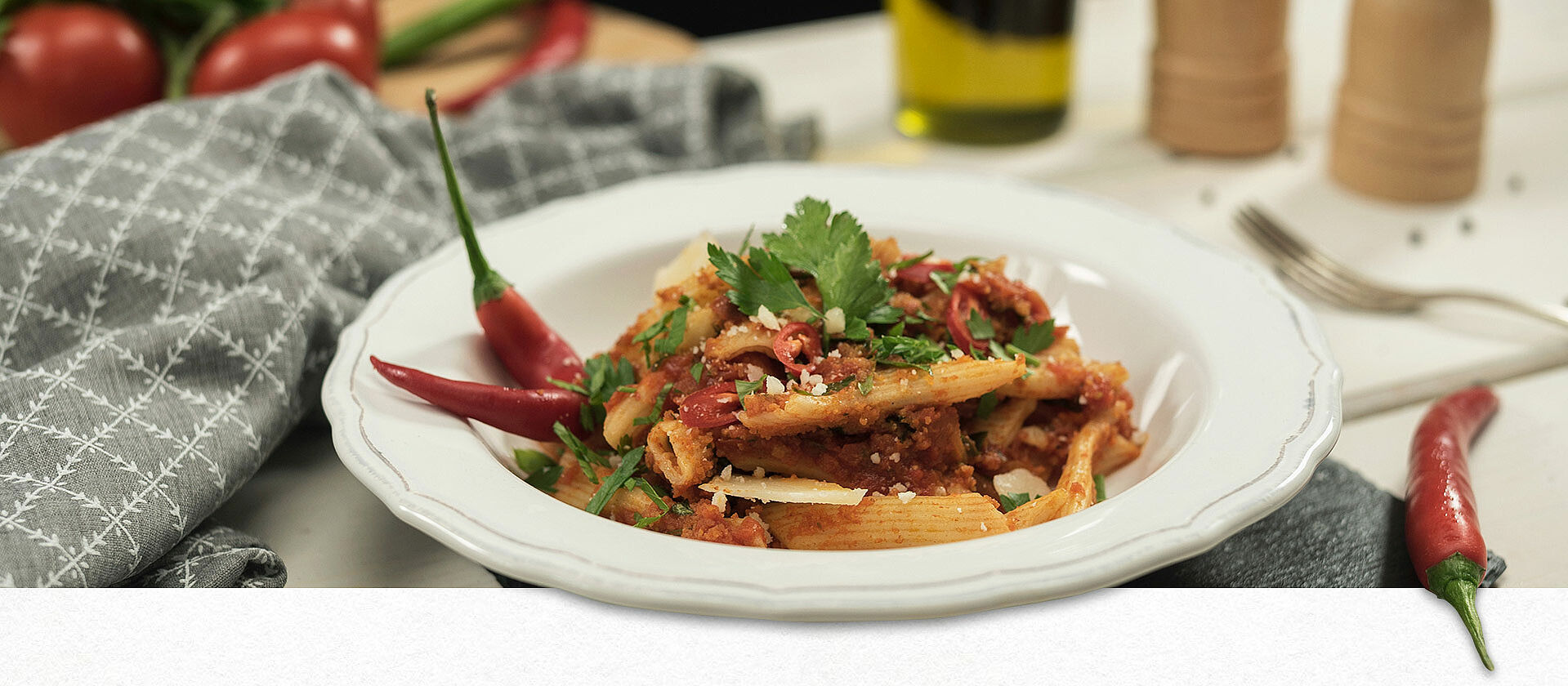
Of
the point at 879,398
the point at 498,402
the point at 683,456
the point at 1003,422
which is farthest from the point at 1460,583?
the point at 498,402

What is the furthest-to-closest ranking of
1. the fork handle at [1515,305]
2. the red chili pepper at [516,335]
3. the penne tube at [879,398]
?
the fork handle at [1515,305], the red chili pepper at [516,335], the penne tube at [879,398]

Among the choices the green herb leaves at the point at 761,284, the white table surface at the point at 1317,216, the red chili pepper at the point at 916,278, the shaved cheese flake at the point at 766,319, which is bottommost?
the white table surface at the point at 1317,216

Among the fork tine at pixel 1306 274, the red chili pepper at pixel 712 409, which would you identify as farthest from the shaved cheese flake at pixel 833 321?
the fork tine at pixel 1306 274

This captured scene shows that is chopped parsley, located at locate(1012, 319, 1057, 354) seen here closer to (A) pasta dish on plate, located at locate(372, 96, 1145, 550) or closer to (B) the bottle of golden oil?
(A) pasta dish on plate, located at locate(372, 96, 1145, 550)

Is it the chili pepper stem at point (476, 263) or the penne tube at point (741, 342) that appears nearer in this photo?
the penne tube at point (741, 342)

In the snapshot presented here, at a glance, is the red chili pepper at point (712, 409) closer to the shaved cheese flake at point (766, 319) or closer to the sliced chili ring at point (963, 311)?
the shaved cheese flake at point (766, 319)

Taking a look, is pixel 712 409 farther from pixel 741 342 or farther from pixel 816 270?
pixel 816 270
